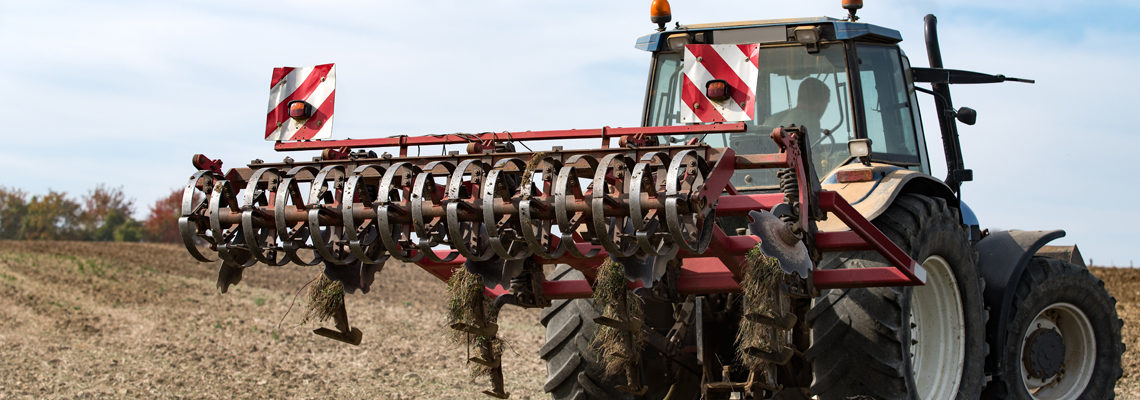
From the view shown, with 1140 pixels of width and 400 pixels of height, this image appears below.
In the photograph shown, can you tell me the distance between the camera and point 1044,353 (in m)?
6.39

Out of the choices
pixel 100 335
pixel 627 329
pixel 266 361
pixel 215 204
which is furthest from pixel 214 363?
pixel 627 329

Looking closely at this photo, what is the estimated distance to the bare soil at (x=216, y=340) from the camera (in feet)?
30.2

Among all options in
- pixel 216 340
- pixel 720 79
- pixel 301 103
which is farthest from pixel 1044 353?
pixel 216 340

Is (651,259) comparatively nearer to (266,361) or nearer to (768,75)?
A: (768,75)

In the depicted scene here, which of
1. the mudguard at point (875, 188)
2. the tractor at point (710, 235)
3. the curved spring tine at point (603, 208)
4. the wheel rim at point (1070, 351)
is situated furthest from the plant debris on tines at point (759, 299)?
the wheel rim at point (1070, 351)

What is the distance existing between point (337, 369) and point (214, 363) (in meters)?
1.12

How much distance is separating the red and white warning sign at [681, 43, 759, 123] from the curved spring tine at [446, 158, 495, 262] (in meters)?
0.91

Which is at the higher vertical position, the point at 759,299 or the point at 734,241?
the point at 734,241

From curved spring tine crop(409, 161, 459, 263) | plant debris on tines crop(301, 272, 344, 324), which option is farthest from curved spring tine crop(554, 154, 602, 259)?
plant debris on tines crop(301, 272, 344, 324)

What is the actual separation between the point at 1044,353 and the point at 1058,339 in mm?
201

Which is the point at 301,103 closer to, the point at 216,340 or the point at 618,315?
the point at 618,315

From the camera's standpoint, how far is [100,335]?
503 inches

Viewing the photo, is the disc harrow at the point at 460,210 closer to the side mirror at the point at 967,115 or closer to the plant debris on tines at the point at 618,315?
the plant debris on tines at the point at 618,315

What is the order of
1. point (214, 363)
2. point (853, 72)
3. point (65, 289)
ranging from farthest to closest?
1. point (65, 289)
2. point (214, 363)
3. point (853, 72)
